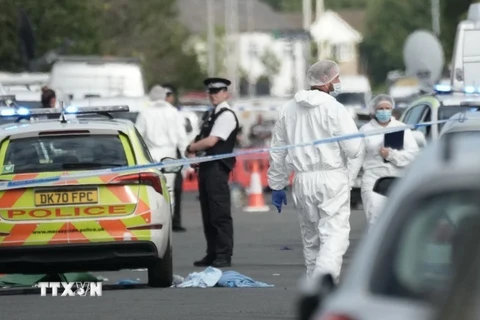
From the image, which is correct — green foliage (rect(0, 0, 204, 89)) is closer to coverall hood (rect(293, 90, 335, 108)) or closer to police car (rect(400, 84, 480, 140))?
police car (rect(400, 84, 480, 140))

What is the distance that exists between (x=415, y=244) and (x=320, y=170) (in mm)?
5948

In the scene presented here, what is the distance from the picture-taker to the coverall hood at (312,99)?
1115 cm

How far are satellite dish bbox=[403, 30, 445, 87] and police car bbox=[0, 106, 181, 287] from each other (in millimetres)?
14602

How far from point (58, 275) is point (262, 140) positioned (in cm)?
2469

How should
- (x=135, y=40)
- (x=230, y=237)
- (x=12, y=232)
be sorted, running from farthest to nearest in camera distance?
(x=135, y=40) → (x=230, y=237) → (x=12, y=232)

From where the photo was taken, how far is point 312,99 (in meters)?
11.2

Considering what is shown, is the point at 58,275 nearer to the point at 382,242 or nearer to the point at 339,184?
the point at 339,184

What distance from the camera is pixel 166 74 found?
6675 cm

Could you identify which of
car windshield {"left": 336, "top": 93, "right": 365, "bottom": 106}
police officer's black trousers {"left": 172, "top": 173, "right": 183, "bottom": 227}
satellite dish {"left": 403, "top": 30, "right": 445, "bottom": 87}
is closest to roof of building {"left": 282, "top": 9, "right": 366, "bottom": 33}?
car windshield {"left": 336, "top": 93, "right": 365, "bottom": 106}

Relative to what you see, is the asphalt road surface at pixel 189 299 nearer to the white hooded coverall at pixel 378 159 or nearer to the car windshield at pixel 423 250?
the white hooded coverall at pixel 378 159

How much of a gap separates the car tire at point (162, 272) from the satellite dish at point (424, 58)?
46.8 ft

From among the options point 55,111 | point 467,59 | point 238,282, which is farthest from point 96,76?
point 238,282

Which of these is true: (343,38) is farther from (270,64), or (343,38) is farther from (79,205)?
(79,205)

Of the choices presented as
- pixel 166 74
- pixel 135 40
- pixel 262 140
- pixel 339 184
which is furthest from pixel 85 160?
pixel 166 74
